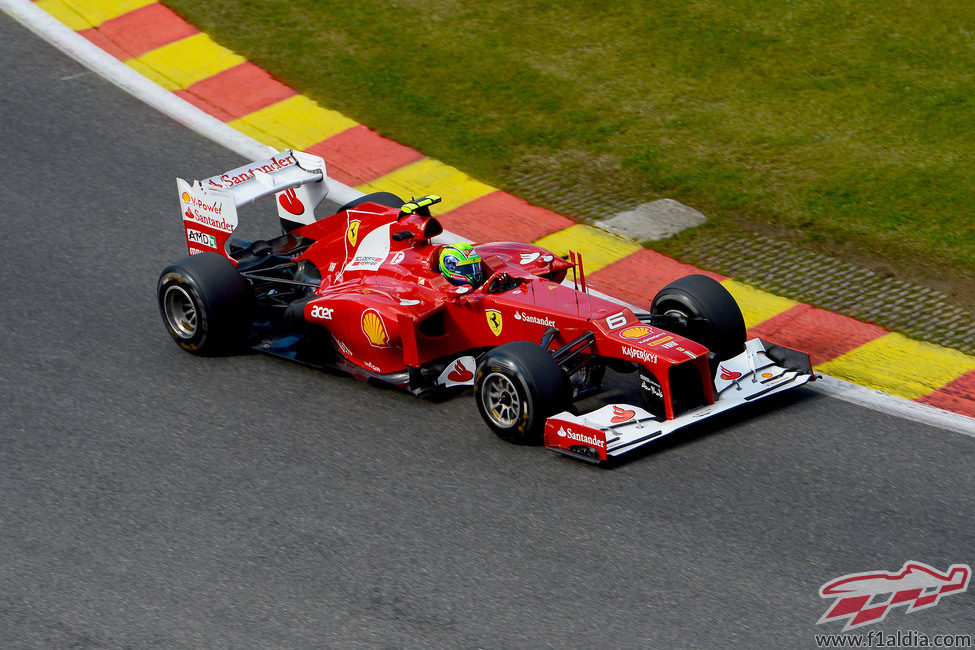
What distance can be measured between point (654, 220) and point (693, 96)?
7.53 ft

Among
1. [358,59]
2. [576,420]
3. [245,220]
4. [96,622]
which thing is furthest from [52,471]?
[358,59]

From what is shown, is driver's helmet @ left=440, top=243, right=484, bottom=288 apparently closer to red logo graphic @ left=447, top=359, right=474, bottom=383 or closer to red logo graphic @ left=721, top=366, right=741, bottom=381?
red logo graphic @ left=447, top=359, right=474, bottom=383

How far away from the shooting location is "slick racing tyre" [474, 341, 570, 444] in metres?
7.61

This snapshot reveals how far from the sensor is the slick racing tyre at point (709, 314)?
8375 millimetres

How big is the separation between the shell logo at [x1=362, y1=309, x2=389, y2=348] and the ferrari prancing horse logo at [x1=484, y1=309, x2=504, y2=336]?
740mm

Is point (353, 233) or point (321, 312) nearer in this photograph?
point (321, 312)

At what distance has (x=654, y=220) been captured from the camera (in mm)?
11016

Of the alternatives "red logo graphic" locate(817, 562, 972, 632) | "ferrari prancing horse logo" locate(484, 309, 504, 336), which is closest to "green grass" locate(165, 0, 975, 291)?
"ferrari prancing horse logo" locate(484, 309, 504, 336)

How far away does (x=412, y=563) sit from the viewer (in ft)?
22.6

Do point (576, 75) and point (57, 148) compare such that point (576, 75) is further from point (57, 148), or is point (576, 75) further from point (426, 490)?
point (426, 490)

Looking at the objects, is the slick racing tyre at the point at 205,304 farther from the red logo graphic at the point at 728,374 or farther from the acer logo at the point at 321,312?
the red logo graphic at the point at 728,374

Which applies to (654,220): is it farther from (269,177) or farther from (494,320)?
(269,177)

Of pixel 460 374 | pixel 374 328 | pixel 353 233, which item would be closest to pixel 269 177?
pixel 353 233

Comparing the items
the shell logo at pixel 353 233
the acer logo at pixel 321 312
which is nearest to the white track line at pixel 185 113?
the shell logo at pixel 353 233
